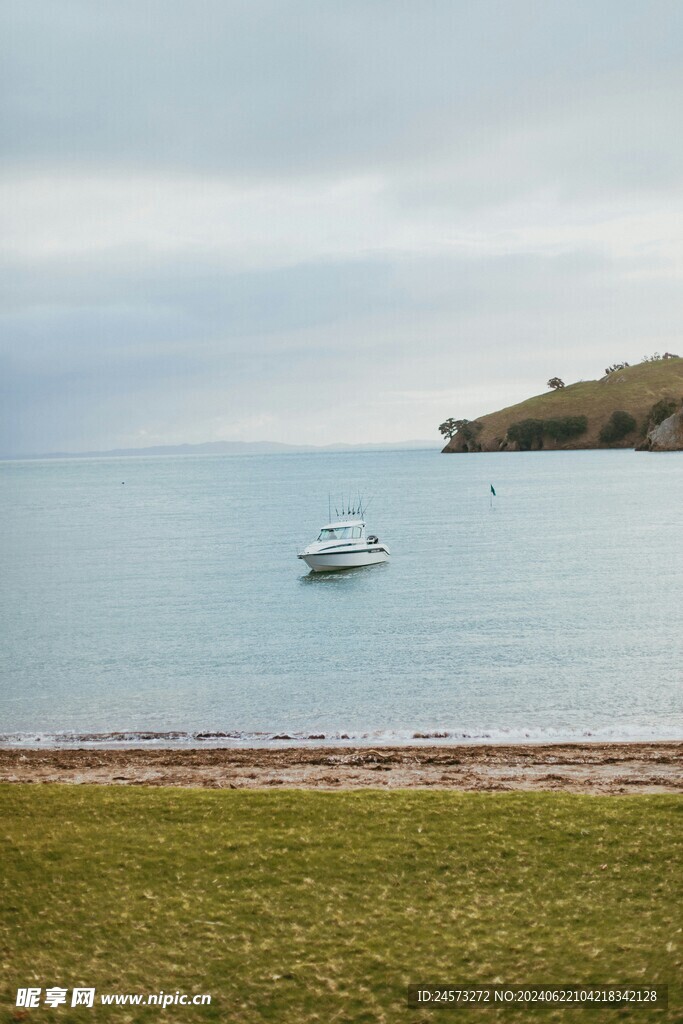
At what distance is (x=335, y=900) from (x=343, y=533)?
188ft

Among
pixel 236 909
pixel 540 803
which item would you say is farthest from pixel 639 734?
pixel 236 909

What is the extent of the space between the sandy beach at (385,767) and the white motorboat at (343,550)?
3754cm

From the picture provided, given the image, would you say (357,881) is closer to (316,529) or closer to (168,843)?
(168,843)

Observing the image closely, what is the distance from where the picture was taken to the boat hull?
59.7 m

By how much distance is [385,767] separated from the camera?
19078mm

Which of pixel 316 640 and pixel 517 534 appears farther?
pixel 517 534

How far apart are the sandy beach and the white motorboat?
1478 inches

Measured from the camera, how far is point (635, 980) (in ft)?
25.6

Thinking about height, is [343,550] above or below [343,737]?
above

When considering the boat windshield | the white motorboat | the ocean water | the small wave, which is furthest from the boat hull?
the small wave

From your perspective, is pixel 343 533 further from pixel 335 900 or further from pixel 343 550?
pixel 335 900

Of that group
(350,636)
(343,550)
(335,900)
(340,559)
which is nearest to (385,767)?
(335,900)

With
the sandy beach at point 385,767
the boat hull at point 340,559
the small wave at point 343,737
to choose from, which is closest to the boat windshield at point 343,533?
the boat hull at point 340,559

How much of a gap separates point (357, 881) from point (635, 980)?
3.18 meters
